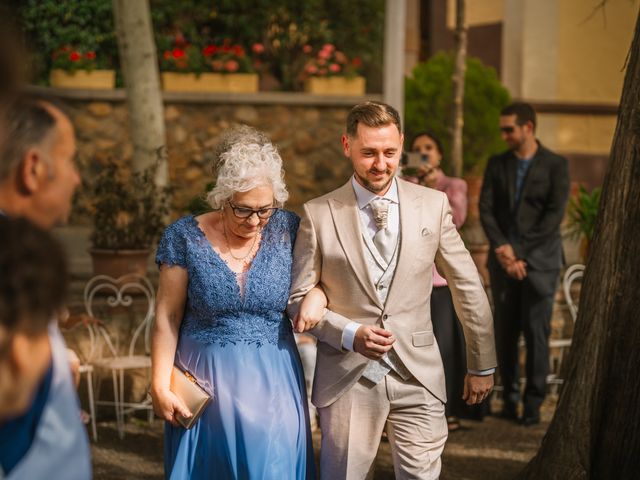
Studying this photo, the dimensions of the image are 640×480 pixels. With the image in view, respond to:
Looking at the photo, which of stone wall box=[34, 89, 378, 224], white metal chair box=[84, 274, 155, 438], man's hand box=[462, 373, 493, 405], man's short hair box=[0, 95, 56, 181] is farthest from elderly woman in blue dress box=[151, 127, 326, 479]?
stone wall box=[34, 89, 378, 224]

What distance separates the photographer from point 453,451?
6426 mm

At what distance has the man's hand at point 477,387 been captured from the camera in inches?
156

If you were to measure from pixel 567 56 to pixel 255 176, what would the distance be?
10.7 m

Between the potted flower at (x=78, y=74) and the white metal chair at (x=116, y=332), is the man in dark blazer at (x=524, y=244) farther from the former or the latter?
the potted flower at (x=78, y=74)

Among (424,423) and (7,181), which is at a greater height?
(7,181)

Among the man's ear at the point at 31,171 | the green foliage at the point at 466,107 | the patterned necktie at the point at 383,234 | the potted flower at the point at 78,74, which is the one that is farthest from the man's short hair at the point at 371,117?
the green foliage at the point at 466,107

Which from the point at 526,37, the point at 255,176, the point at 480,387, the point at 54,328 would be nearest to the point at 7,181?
the point at 54,328

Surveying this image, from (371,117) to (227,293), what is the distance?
824 millimetres

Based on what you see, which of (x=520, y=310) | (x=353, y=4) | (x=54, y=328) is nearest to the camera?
(x=54, y=328)

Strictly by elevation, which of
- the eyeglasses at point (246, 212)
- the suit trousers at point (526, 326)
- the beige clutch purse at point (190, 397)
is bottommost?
the suit trousers at point (526, 326)

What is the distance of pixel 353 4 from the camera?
501 inches

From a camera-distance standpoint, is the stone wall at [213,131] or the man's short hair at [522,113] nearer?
the man's short hair at [522,113]

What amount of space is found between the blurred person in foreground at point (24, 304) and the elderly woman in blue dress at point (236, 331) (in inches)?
73.3

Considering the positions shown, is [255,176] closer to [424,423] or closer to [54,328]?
[424,423]
